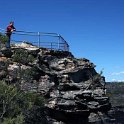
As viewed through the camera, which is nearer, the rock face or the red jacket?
the rock face

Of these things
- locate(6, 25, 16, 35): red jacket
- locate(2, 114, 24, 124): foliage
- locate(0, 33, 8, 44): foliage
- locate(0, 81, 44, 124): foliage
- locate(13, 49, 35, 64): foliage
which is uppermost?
locate(6, 25, 16, 35): red jacket

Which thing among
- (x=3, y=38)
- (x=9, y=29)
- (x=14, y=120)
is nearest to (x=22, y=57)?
(x=3, y=38)

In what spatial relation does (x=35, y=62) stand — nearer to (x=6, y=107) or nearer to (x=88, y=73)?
(x=88, y=73)

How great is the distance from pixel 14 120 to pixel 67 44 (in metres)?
24.1

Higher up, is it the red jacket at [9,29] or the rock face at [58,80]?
the red jacket at [9,29]

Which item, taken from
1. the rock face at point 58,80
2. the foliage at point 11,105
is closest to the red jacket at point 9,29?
the rock face at point 58,80

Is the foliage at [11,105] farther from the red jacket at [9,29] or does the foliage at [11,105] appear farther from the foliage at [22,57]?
the red jacket at [9,29]

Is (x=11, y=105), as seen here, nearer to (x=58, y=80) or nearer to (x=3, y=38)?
(x=3, y=38)

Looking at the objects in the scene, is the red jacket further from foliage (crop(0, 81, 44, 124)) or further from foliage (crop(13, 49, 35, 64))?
foliage (crop(0, 81, 44, 124))

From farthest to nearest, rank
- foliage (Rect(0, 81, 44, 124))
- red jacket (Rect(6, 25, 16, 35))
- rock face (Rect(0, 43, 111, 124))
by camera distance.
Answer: red jacket (Rect(6, 25, 16, 35)) → rock face (Rect(0, 43, 111, 124)) → foliage (Rect(0, 81, 44, 124))

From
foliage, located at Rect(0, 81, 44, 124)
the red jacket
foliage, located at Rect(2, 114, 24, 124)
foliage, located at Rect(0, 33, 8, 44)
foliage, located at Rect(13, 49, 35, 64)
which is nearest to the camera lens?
foliage, located at Rect(2, 114, 24, 124)

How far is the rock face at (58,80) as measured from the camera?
48469mm

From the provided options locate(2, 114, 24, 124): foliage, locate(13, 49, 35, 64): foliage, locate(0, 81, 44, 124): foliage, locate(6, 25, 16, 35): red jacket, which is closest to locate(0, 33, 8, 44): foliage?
locate(6, 25, 16, 35): red jacket

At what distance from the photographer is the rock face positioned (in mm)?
48469
